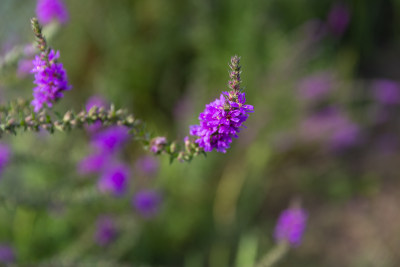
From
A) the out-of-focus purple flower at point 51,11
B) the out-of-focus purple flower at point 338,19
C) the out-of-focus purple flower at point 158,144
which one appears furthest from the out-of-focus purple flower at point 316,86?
the out-of-focus purple flower at point 158,144

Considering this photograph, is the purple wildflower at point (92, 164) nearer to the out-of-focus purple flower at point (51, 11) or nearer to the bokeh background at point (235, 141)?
the bokeh background at point (235, 141)

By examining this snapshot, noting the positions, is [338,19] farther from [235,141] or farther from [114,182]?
[114,182]

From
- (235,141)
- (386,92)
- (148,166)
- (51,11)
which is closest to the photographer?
(51,11)

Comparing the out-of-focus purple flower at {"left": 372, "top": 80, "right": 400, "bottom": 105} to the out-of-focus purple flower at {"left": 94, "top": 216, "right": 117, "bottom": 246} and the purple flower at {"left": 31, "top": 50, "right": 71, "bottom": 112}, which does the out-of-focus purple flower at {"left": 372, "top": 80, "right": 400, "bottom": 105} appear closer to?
the out-of-focus purple flower at {"left": 94, "top": 216, "right": 117, "bottom": 246}

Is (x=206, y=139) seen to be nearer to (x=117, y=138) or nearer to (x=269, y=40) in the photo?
(x=117, y=138)

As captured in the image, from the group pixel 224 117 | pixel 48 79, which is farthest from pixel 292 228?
pixel 48 79

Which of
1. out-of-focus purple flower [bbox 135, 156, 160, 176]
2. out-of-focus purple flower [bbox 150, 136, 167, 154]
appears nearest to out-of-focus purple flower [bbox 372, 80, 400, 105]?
out-of-focus purple flower [bbox 135, 156, 160, 176]
